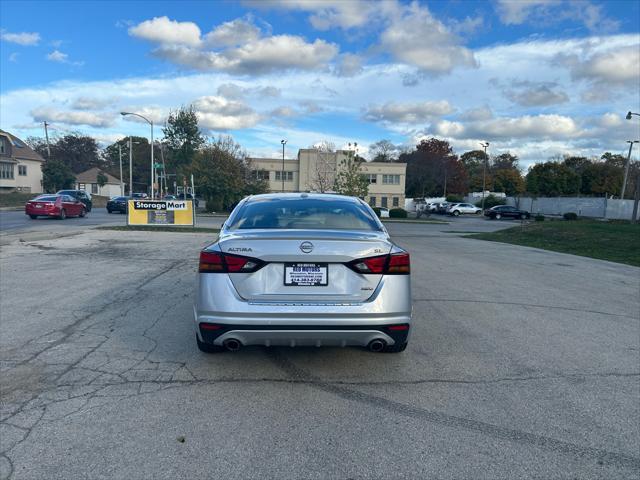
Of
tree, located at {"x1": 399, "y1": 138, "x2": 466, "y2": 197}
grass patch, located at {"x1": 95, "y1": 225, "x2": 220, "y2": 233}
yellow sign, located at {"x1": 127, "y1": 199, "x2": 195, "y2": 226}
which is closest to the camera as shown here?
grass patch, located at {"x1": 95, "y1": 225, "x2": 220, "y2": 233}

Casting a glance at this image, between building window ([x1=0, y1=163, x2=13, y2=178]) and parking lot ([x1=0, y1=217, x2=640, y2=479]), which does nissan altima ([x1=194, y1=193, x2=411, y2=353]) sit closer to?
parking lot ([x1=0, y1=217, x2=640, y2=479])

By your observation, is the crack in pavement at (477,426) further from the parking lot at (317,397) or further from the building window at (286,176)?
the building window at (286,176)

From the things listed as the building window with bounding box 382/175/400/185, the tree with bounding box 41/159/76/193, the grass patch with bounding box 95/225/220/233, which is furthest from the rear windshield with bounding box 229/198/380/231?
the building window with bounding box 382/175/400/185

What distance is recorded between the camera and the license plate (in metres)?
4.08

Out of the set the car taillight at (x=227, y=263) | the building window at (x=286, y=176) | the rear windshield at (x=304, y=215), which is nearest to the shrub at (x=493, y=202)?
the building window at (x=286, y=176)

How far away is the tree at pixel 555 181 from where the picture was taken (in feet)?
211

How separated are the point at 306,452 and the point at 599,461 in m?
1.91

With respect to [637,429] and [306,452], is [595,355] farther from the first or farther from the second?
[306,452]

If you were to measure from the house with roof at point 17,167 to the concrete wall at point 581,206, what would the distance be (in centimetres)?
6472

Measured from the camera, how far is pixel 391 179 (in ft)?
251

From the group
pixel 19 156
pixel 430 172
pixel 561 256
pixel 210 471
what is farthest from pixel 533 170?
pixel 210 471

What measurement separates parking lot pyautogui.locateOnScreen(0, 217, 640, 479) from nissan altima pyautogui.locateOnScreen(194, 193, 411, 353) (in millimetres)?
521

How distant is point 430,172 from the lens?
3538 inches

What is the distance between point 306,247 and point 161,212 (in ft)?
66.4
